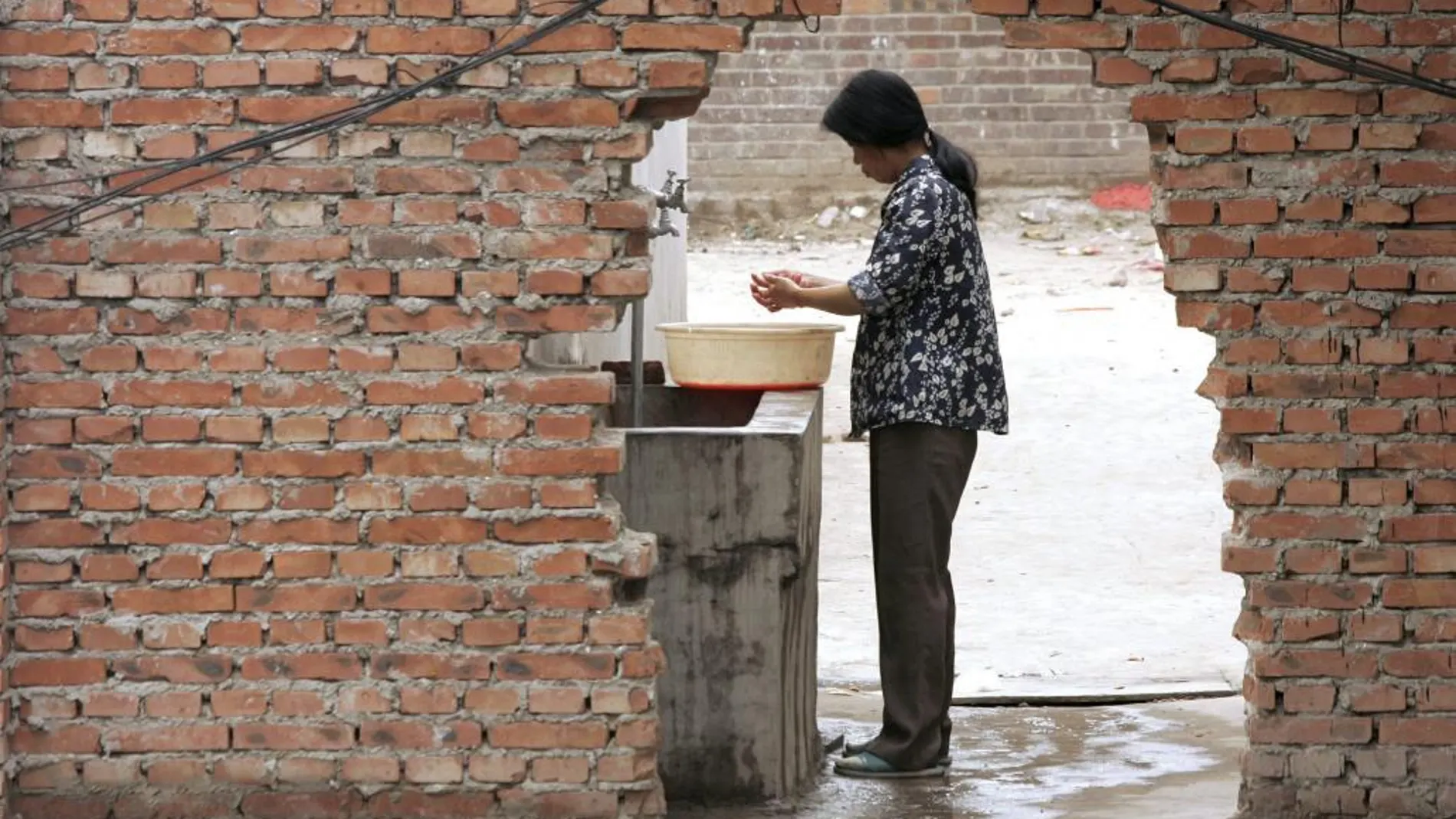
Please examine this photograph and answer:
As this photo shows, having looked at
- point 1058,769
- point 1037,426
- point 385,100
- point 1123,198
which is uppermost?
point 1123,198

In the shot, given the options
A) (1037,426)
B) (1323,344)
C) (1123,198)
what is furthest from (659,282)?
(1123,198)

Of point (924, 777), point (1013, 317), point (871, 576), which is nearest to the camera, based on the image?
point (924, 777)

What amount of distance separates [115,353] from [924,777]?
7.83 feet

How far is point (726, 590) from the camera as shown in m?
5.14

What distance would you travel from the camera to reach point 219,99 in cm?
466

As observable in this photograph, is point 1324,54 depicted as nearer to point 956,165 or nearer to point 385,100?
point 956,165

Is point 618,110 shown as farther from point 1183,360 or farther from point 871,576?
point 1183,360

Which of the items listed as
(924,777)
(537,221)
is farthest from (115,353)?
(924,777)

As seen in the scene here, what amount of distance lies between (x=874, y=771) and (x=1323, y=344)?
5.57 feet

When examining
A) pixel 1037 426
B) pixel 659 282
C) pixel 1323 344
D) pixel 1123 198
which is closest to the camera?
pixel 1323 344

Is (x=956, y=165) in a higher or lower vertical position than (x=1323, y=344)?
higher

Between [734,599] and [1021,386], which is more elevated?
[1021,386]

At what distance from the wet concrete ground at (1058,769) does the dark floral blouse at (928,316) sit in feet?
3.21

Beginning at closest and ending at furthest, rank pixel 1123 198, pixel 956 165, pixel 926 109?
pixel 956 165, pixel 926 109, pixel 1123 198
